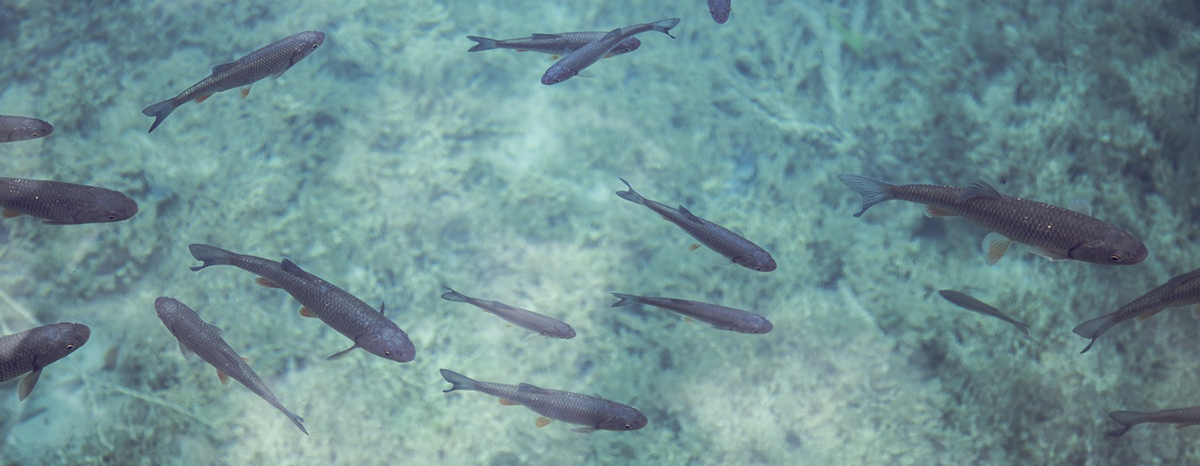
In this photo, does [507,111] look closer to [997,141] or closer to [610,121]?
[610,121]

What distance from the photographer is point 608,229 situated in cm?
483

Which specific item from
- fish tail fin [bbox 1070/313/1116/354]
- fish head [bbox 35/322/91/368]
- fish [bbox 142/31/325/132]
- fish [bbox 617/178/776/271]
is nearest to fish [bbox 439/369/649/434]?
fish [bbox 617/178/776/271]

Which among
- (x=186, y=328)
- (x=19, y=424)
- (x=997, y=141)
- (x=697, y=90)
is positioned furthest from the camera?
(x=697, y=90)

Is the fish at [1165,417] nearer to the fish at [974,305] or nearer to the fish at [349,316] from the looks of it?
the fish at [974,305]

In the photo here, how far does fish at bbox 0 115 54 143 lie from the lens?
12.8ft

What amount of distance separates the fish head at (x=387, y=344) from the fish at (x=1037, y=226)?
3.37m

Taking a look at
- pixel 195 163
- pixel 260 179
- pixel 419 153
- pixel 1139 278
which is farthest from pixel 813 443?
pixel 195 163

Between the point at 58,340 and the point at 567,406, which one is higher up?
the point at 58,340

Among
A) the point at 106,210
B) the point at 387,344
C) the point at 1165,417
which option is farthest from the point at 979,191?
the point at 106,210

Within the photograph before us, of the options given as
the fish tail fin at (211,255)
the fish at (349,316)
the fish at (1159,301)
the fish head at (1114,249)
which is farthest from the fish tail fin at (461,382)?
the fish at (1159,301)

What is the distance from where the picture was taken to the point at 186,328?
348 centimetres

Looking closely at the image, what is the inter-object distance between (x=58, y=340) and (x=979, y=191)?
18.8 ft

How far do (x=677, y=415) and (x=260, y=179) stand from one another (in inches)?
155

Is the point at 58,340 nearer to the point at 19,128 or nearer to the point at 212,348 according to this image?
the point at 212,348
